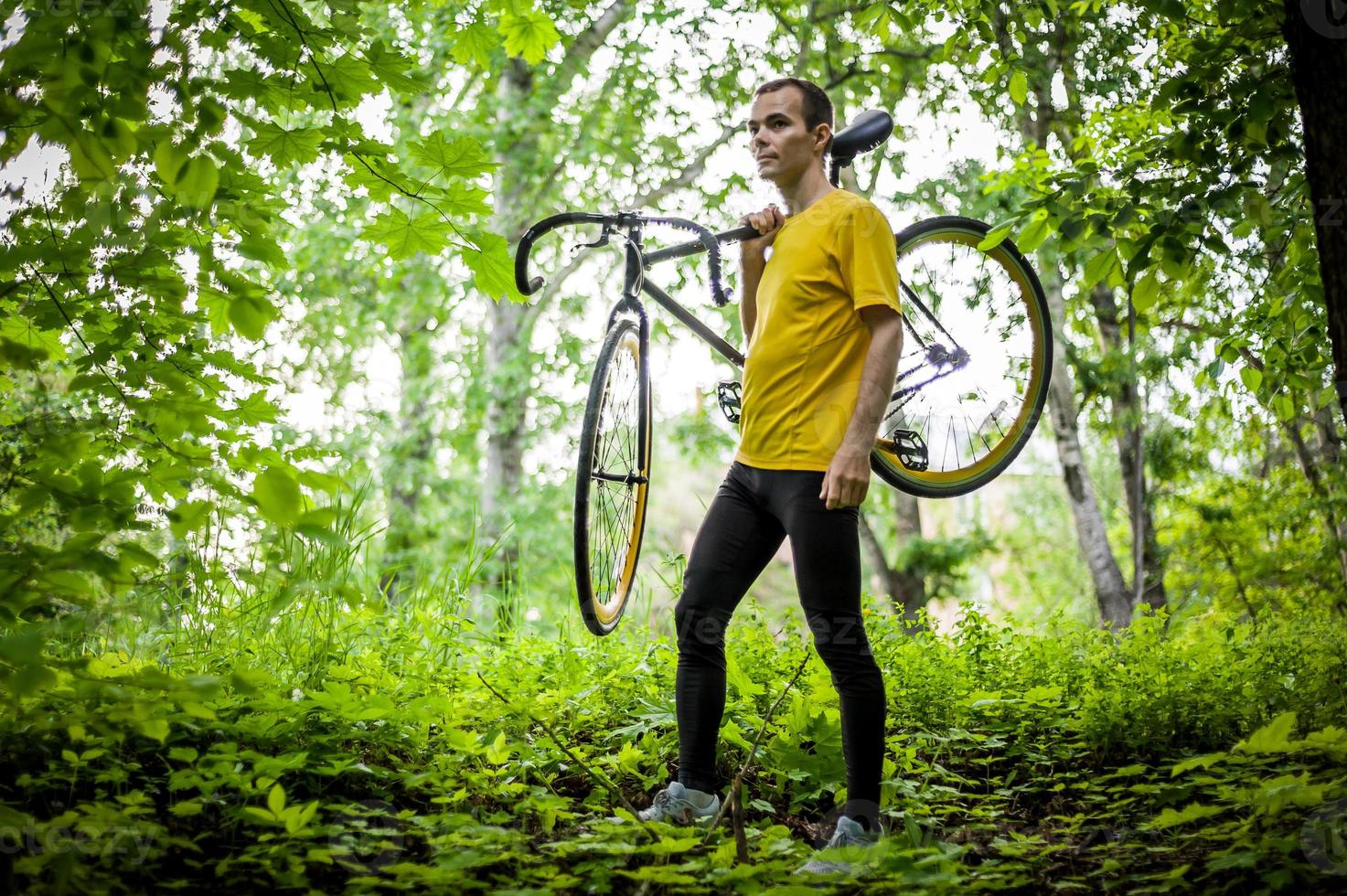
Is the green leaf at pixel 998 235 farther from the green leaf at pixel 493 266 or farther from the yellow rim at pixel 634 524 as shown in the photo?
the green leaf at pixel 493 266

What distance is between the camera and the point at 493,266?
2.41 meters

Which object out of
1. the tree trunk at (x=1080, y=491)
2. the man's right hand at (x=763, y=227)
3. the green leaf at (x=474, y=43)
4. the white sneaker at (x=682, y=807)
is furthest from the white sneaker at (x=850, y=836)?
the tree trunk at (x=1080, y=491)

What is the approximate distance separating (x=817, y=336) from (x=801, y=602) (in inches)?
26.8

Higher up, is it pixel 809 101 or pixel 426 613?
pixel 809 101

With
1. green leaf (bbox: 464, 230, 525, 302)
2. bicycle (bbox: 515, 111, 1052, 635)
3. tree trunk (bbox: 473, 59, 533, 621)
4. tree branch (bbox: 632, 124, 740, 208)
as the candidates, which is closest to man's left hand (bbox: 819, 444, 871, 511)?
bicycle (bbox: 515, 111, 1052, 635)

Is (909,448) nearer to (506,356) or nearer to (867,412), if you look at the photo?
(867,412)

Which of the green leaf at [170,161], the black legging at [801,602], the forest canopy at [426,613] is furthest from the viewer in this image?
the black legging at [801,602]

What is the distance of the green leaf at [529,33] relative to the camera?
2973mm

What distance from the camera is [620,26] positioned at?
30.3ft

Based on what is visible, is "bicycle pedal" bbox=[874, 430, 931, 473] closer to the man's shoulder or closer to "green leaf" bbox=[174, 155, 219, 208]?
the man's shoulder

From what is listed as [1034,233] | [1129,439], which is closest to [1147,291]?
[1034,233]

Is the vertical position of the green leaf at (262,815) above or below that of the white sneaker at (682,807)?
above

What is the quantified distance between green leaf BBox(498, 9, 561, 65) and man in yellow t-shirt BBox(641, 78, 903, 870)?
871 millimetres

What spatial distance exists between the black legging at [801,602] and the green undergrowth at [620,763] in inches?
7.3
